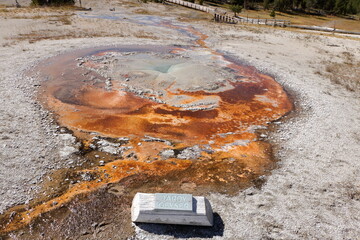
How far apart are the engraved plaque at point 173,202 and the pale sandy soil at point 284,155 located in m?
→ 0.70

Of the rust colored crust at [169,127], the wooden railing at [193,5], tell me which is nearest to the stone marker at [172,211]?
the rust colored crust at [169,127]

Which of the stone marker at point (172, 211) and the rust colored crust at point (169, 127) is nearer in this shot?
the stone marker at point (172, 211)

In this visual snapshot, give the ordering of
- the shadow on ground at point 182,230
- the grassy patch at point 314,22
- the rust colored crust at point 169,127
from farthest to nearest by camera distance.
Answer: the grassy patch at point 314,22 < the rust colored crust at point 169,127 < the shadow on ground at point 182,230

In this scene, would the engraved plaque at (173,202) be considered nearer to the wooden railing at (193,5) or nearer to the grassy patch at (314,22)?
the grassy patch at (314,22)

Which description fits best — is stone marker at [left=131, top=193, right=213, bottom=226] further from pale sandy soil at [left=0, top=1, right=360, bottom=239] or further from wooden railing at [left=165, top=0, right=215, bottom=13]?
wooden railing at [left=165, top=0, right=215, bottom=13]

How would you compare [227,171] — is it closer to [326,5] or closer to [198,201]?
[198,201]

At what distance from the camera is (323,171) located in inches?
388

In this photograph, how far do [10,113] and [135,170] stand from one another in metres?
7.22

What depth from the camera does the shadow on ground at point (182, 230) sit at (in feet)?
23.1

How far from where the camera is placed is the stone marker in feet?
22.7

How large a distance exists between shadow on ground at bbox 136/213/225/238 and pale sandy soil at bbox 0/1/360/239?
0.03 metres

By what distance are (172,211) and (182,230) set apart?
0.70 m

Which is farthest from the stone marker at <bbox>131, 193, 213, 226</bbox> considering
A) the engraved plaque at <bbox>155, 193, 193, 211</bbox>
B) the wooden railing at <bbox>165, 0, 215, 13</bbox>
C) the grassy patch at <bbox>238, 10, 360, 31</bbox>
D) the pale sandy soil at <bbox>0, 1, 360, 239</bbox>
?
the wooden railing at <bbox>165, 0, 215, 13</bbox>

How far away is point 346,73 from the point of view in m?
21.6
